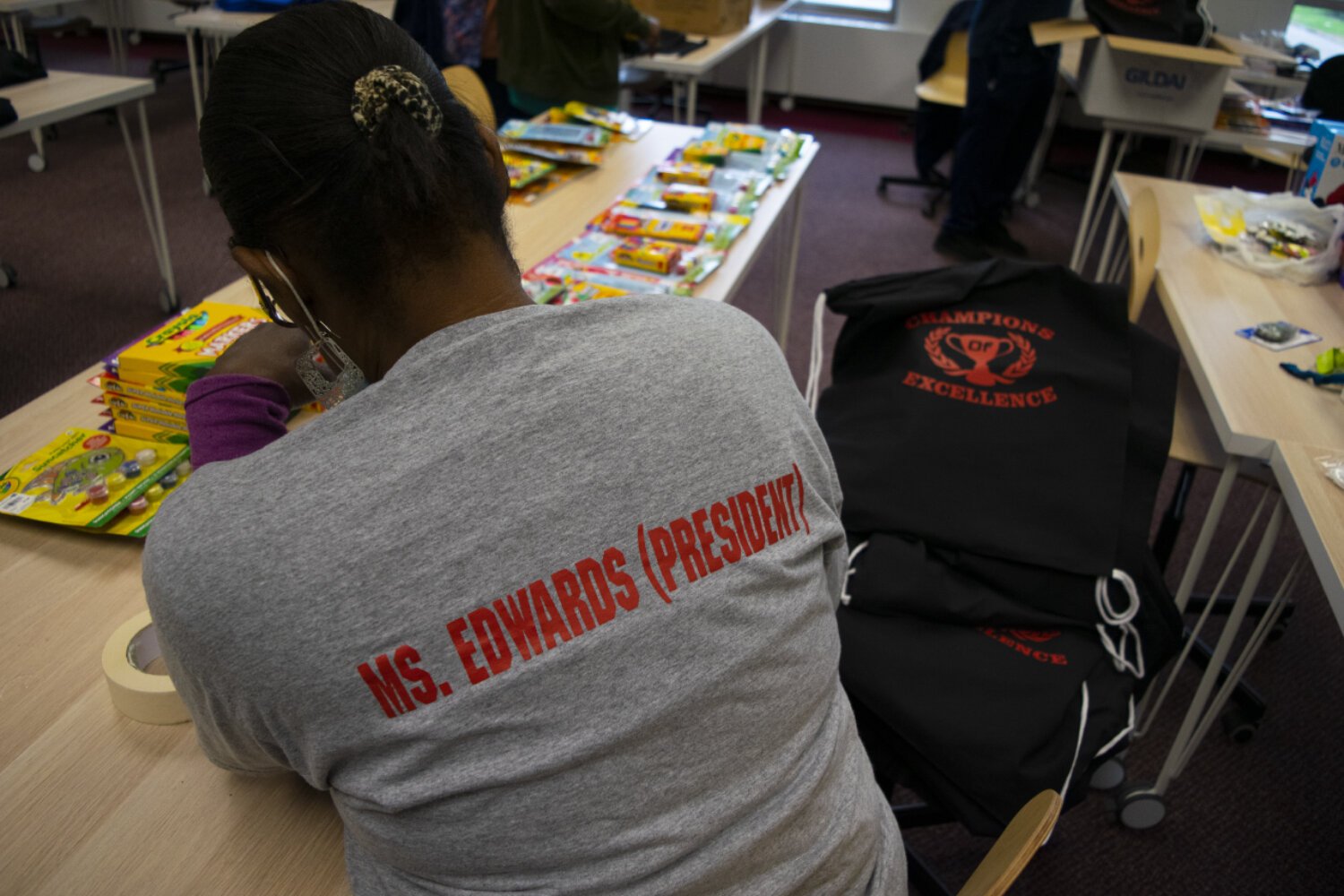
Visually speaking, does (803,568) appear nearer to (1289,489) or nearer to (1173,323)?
(1289,489)

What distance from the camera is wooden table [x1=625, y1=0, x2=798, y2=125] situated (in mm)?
3188

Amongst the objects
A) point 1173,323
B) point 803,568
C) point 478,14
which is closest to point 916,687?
point 803,568

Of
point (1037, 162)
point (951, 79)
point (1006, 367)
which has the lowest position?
point (1037, 162)

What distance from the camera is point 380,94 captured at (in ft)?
2.12

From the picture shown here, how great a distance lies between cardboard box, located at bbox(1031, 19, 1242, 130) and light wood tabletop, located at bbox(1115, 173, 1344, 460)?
0.95 metres

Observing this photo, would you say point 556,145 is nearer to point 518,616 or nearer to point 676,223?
point 676,223

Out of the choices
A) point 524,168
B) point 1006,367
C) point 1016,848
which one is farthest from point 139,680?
point 524,168

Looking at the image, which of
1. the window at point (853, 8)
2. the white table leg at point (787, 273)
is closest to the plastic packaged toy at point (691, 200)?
the white table leg at point (787, 273)

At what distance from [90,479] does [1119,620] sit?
1282 mm

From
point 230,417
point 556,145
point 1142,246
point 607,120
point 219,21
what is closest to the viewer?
point 230,417

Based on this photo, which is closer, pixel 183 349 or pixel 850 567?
pixel 183 349

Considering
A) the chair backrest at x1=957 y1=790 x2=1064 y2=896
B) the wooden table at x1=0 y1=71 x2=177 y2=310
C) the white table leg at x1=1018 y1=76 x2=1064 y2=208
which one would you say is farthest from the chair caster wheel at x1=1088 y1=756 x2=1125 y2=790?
the white table leg at x1=1018 y1=76 x2=1064 y2=208

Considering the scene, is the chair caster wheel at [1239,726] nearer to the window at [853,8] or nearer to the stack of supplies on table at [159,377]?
the stack of supplies on table at [159,377]

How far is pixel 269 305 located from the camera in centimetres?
76
